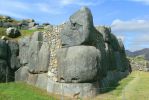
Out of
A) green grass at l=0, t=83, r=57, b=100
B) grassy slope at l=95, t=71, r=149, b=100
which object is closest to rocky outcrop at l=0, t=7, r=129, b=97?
green grass at l=0, t=83, r=57, b=100

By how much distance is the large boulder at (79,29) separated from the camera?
36.8 meters

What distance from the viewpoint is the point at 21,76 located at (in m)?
43.3

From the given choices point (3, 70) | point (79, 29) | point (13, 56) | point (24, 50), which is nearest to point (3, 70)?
point (3, 70)

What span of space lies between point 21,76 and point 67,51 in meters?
8.80

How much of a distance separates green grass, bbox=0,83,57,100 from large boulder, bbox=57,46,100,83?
2.60 metres

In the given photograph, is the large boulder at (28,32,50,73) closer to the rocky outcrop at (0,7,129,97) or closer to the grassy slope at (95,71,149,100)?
the rocky outcrop at (0,7,129,97)

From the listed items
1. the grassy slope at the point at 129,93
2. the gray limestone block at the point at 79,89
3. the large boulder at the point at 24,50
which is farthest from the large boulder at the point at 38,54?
the grassy slope at the point at 129,93

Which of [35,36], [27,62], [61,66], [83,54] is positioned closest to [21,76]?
[27,62]

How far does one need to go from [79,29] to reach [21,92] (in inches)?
324

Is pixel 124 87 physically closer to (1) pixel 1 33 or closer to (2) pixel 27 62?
(2) pixel 27 62

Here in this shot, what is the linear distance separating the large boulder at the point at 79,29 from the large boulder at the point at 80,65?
3.16 feet

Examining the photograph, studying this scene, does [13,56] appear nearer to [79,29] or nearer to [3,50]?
[3,50]

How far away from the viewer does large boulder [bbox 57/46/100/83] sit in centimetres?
3509

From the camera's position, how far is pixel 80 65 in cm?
3522
